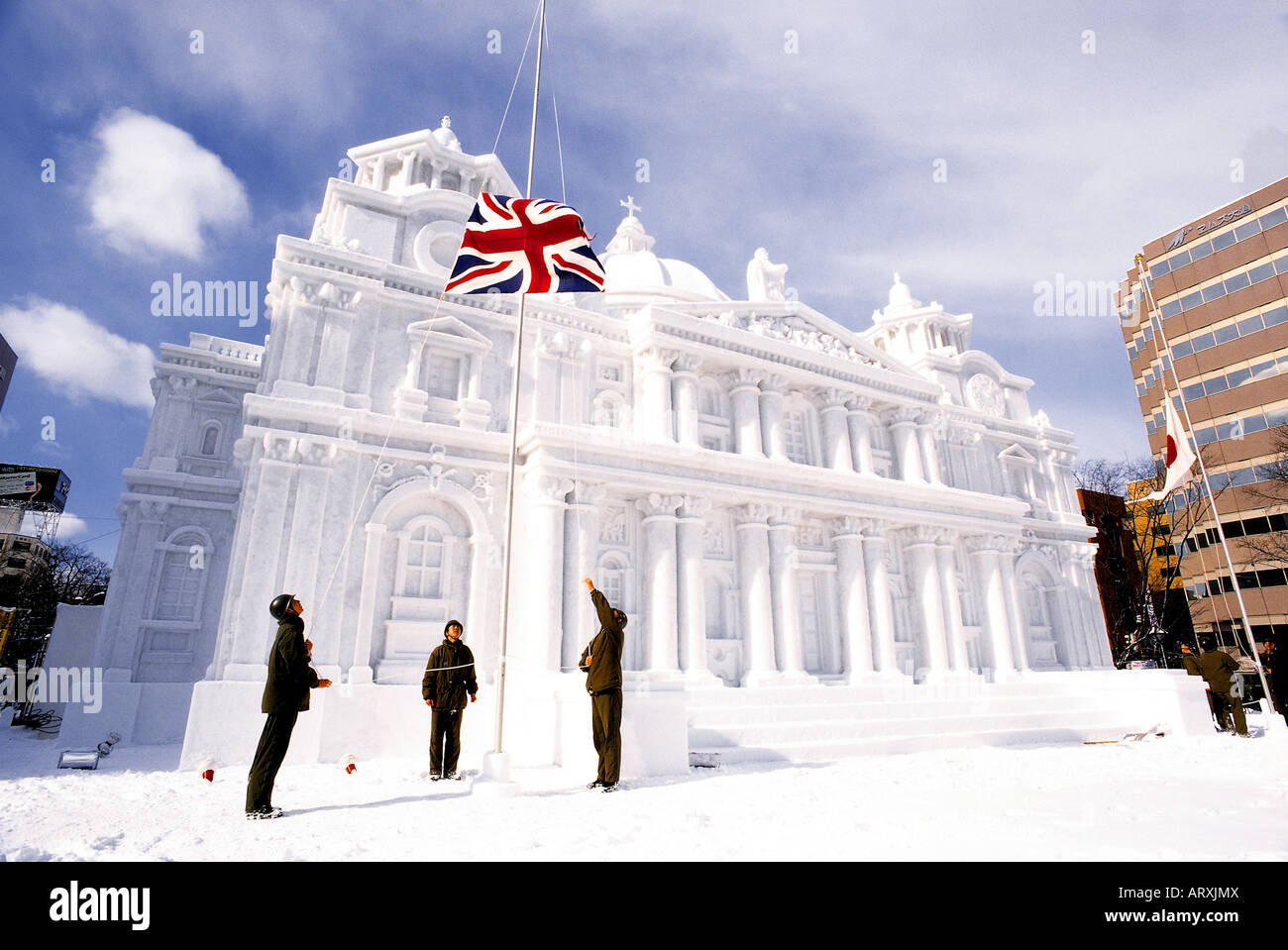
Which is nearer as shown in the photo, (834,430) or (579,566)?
(579,566)

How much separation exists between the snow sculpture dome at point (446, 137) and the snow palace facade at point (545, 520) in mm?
608

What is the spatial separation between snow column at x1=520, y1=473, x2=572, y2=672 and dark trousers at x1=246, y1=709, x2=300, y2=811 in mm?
7438

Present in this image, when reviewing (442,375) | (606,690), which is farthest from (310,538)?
(606,690)

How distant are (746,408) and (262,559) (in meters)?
13.8

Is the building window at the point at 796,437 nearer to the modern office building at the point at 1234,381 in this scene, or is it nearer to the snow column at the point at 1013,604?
the snow column at the point at 1013,604

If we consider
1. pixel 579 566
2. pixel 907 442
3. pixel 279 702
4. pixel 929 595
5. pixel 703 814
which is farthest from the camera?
pixel 907 442

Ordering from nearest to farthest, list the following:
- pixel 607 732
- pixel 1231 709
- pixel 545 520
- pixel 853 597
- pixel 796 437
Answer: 1. pixel 607 732
2. pixel 1231 709
3. pixel 545 520
4. pixel 853 597
5. pixel 796 437

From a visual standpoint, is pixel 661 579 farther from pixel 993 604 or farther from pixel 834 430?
pixel 993 604

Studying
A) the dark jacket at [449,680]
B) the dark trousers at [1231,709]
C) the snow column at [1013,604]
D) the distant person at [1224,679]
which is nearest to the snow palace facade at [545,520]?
the snow column at [1013,604]

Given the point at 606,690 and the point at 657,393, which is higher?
A: the point at 657,393

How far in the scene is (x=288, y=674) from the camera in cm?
747
